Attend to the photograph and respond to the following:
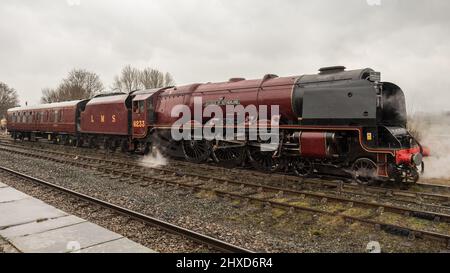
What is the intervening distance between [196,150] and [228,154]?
1.65 metres

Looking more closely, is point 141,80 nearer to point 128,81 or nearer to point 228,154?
point 128,81

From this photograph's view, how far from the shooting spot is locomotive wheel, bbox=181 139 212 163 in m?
13.7

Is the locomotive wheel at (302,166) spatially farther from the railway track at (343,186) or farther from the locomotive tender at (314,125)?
the railway track at (343,186)

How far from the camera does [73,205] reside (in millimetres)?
8133

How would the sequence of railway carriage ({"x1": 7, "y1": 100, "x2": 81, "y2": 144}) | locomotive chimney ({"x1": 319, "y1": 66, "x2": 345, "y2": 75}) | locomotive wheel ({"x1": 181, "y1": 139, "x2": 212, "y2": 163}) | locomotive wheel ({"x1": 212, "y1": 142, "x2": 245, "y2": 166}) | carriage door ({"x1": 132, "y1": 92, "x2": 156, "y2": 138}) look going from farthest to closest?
railway carriage ({"x1": 7, "y1": 100, "x2": 81, "y2": 144}), carriage door ({"x1": 132, "y1": 92, "x2": 156, "y2": 138}), locomotive wheel ({"x1": 181, "y1": 139, "x2": 212, "y2": 163}), locomotive wheel ({"x1": 212, "y1": 142, "x2": 245, "y2": 166}), locomotive chimney ({"x1": 319, "y1": 66, "x2": 345, "y2": 75})

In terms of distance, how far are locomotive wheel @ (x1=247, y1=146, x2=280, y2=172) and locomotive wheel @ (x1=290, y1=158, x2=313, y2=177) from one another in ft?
2.39

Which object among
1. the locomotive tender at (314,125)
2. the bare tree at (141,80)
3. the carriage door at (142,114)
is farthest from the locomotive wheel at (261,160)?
the bare tree at (141,80)

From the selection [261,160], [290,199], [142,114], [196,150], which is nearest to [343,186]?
[290,199]

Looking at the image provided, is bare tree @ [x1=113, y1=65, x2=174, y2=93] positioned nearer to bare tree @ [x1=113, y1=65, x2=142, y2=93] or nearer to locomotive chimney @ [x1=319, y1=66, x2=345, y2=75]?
bare tree @ [x1=113, y1=65, x2=142, y2=93]

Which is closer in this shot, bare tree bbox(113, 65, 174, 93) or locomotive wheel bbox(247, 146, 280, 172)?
locomotive wheel bbox(247, 146, 280, 172)

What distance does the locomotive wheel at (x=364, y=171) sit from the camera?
9.48 meters

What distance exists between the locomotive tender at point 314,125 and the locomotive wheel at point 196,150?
40mm

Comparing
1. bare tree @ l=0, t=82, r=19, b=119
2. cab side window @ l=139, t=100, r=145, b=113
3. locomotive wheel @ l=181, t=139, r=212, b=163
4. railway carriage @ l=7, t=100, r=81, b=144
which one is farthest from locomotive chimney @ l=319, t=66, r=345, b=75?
bare tree @ l=0, t=82, r=19, b=119

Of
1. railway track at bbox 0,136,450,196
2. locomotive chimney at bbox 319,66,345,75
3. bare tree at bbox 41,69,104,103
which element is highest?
bare tree at bbox 41,69,104,103
